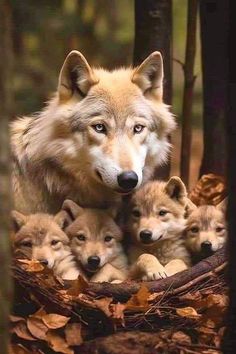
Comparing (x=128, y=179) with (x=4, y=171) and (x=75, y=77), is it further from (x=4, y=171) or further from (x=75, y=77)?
(x=4, y=171)

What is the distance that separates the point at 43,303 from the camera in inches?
191

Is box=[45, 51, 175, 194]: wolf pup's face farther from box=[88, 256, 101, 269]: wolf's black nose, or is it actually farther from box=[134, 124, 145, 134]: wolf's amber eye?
box=[88, 256, 101, 269]: wolf's black nose

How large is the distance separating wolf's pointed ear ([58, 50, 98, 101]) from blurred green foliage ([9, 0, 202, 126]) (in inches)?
143

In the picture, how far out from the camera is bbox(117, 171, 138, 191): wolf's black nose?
5.51m

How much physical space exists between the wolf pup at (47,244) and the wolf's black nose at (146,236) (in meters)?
0.48

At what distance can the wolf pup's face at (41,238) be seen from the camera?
18.2ft

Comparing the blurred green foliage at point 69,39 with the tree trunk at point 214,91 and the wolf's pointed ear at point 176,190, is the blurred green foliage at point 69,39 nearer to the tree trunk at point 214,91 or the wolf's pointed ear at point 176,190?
the tree trunk at point 214,91

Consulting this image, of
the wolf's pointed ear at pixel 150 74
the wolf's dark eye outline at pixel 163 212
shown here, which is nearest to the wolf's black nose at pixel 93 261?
the wolf's dark eye outline at pixel 163 212

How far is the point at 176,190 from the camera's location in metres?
6.15

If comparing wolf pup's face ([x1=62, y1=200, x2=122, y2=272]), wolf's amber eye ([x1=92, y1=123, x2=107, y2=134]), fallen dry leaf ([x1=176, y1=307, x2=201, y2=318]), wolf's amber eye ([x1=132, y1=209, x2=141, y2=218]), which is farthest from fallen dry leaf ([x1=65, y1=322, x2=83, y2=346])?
wolf's amber eye ([x1=92, y1=123, x2=107, y2=134])

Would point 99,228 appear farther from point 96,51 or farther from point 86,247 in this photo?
point 96,51

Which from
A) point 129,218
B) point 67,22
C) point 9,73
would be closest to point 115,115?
point 129,218

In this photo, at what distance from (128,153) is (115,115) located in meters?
0.33

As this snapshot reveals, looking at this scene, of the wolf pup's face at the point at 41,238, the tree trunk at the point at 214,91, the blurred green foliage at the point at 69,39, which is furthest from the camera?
the blurred green foliage at the point at 69,39
